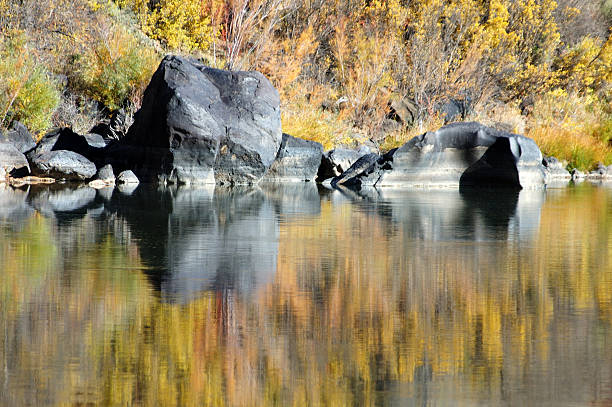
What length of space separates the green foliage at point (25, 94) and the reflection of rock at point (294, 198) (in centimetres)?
551

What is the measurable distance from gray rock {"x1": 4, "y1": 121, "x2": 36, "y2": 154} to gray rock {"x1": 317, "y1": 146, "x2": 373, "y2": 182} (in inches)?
280

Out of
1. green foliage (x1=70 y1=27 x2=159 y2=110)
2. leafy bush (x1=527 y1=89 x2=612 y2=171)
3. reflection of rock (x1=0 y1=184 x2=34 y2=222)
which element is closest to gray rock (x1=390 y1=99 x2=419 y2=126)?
leafy bush (x1=527 y1=89 x2=612 y2=171)

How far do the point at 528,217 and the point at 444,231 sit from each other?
8.33 ft

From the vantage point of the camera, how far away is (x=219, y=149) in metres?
18.8

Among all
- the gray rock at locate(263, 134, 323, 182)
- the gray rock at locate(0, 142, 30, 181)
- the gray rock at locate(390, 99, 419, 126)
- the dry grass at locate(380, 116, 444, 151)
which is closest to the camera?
the gray rock at locate(0, 142, 30, 181)

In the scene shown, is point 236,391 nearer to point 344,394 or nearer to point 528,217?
point 344,394

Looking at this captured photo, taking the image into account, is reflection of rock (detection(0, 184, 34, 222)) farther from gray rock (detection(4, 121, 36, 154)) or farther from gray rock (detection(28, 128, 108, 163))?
gray rock (detection(4, 121, 36, 154))

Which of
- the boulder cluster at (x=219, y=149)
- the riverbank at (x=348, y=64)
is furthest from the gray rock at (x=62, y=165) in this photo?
the riverbank at (x=348, y=64)

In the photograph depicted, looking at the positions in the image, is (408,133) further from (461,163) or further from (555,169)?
(461,163)

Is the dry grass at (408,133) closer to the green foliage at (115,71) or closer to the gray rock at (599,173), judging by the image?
the gray rock at (599,173)

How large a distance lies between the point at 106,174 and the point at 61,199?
489 centimetres

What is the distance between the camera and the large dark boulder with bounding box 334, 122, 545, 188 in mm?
19562

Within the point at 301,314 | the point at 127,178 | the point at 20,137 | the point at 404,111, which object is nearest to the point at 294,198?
the point at 127,178

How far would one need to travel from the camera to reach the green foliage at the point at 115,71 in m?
23.5
